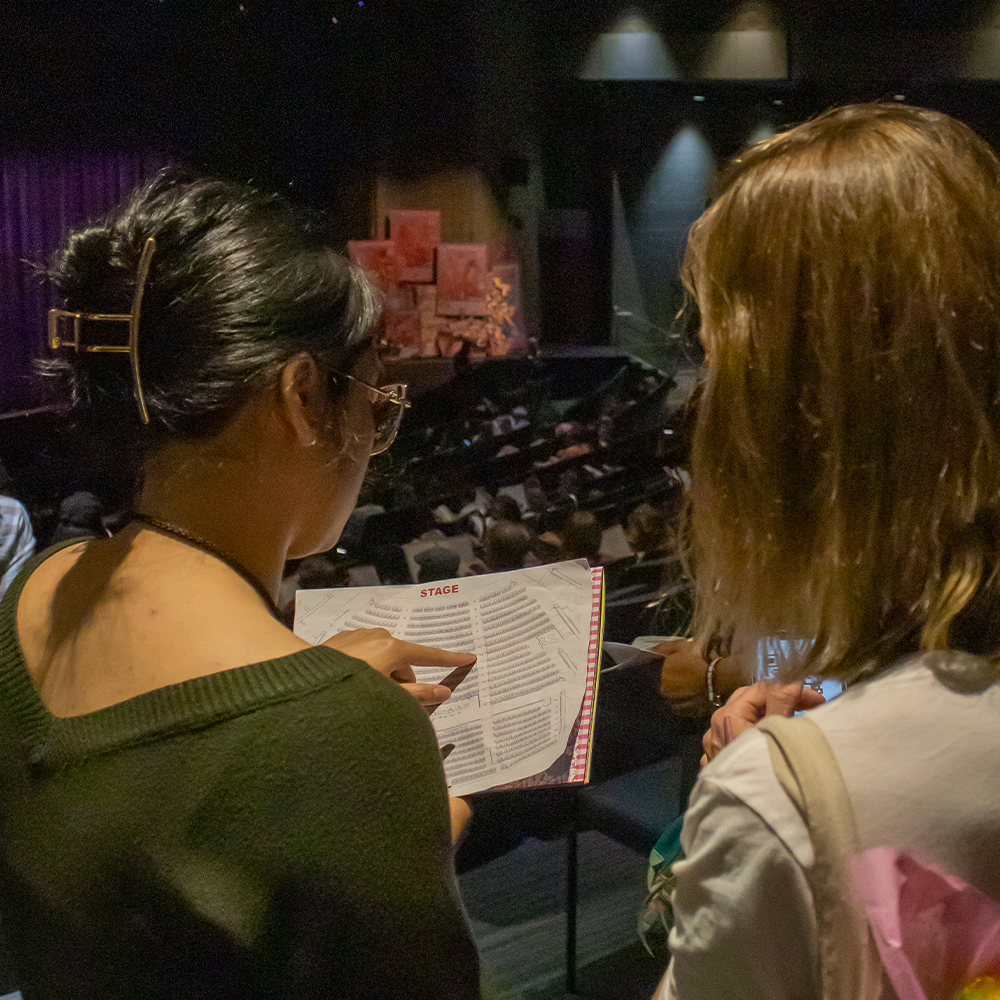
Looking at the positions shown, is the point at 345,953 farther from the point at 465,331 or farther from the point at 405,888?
the point at 465,331

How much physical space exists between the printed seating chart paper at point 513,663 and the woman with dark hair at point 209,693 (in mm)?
308

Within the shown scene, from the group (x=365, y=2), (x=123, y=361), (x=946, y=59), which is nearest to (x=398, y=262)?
(x=365, y=2)

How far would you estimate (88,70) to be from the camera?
2.46 meters

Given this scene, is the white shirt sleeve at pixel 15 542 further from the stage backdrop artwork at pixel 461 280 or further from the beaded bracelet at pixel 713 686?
the beaded bracelet at pixel 713 686

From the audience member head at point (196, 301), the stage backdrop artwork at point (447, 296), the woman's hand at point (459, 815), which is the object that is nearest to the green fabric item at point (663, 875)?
the woman's hand at point (459, 815)

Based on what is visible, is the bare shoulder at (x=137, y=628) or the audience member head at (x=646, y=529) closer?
the bare shoulder at (x=137, y=628)

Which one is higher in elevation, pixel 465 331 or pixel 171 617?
pixel 465 331

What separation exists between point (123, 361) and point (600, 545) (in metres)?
1.88

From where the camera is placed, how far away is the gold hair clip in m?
0.74

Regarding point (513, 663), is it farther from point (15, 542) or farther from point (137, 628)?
point (15, 542)

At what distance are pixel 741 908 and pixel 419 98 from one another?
2491mm

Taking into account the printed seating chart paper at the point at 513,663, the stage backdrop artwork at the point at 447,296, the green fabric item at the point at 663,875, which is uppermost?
the stage backdrop artwork at the point at 447,296

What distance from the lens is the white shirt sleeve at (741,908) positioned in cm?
47

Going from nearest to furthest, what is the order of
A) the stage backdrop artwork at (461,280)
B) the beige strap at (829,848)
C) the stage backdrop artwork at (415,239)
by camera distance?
the beige strap at (829,848), the stage backdrop artwork at (415,239), the stage backdrop artwork at (461,280)
